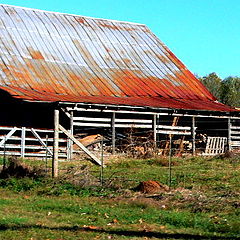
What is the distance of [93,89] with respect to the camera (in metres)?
29.9

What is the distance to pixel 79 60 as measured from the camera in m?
32.6

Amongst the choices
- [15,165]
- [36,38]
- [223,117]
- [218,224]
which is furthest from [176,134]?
[218,224]

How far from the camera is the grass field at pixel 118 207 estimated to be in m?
9.52

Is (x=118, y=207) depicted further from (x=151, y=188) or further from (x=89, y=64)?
(x=89, y=64)

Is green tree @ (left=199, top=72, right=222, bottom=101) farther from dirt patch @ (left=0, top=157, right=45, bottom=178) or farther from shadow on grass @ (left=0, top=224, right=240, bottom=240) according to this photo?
shadow on grass @ (left=0, top=224, right=240, bottom=240)

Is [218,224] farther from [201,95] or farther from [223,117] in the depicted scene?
[201,95]

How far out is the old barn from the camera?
26.8m

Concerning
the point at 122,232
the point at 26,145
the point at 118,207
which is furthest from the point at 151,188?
the point at 26,145

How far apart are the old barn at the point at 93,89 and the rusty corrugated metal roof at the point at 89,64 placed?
6 centimetres

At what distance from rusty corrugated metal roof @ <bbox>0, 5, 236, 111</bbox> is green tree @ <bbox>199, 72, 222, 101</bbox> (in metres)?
28.1

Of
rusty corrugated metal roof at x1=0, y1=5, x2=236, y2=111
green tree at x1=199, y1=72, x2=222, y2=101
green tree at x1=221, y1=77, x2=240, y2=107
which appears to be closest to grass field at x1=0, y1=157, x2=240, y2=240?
rusty corrugated metal roof at x1=0, y1=5, x2=236, y2=111

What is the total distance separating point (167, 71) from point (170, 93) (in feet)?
9.88

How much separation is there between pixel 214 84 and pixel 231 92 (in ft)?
13.8

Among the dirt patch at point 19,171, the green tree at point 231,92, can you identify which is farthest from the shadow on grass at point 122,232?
the green tree at point 231,92
